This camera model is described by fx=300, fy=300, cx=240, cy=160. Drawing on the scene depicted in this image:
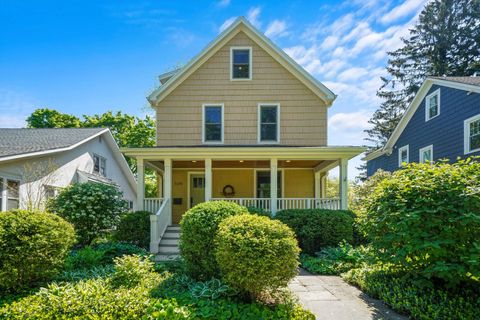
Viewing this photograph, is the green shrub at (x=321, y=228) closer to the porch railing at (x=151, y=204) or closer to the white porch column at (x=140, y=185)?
the porch railing at (x=151, y=204)

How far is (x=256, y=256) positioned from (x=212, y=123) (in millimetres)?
9120

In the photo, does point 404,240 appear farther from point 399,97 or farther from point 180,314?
point 399,97

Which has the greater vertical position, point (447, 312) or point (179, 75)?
point (179, 75)

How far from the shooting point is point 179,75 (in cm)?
1268

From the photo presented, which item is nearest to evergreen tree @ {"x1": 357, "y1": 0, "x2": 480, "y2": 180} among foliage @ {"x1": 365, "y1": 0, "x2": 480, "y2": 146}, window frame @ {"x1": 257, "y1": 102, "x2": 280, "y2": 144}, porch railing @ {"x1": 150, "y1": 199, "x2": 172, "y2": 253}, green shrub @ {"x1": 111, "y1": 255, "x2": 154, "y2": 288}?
foliage @ {"x1": 365, "y1": 0, "x2": 480, "y2": 146}

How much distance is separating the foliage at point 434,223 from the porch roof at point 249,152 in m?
4.96

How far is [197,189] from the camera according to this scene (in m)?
13.9

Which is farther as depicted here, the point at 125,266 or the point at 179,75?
the point at 179,75

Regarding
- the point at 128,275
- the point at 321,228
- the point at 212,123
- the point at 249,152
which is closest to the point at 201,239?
the point at 128,275

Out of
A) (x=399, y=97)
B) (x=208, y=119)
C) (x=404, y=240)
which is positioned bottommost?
(x=404, y=240)

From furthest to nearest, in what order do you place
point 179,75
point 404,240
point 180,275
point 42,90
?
1. point 42,90
2. point 179,75
3. point 180,275
4. point 404,240

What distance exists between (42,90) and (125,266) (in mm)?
19668

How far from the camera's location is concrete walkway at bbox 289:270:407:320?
461 cm

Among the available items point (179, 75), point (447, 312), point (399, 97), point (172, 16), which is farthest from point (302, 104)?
point (399, 97)
